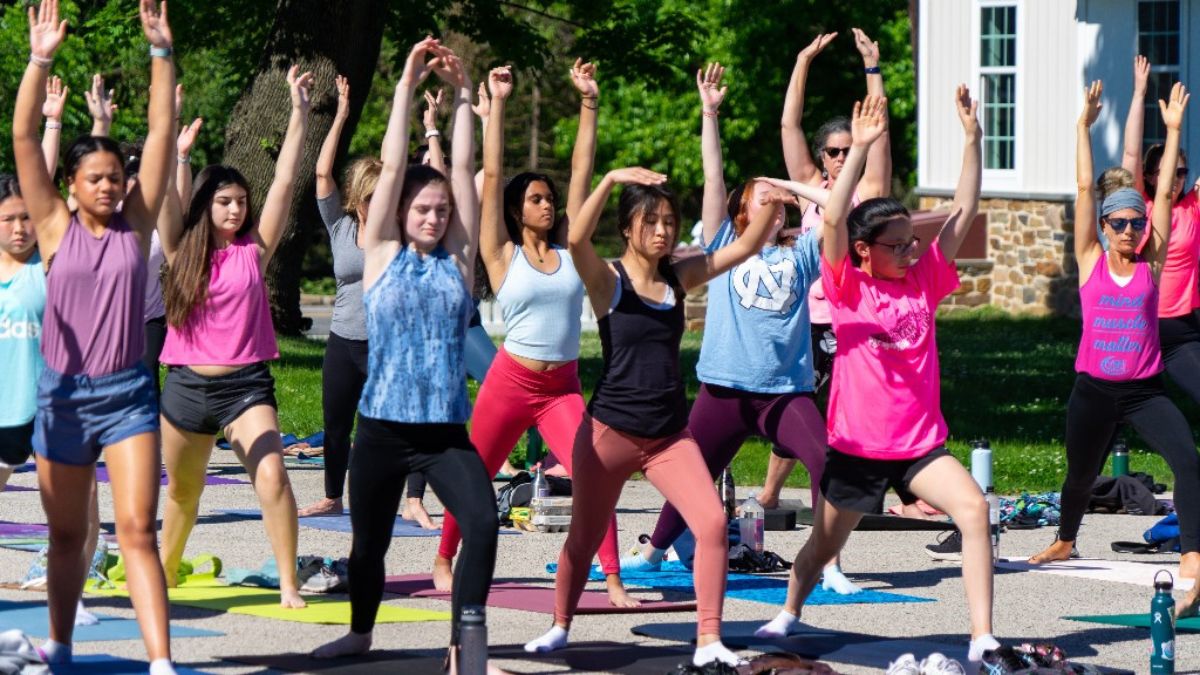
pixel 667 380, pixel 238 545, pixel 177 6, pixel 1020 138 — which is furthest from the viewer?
pixel 1020 138

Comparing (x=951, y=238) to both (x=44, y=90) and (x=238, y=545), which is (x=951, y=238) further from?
(x=238, y=545)

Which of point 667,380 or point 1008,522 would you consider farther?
point 1008,522

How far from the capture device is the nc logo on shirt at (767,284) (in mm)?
9586

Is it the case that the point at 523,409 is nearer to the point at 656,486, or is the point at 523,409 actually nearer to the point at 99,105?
the point at 656,486

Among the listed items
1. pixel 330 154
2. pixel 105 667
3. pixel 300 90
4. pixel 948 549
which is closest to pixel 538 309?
pixel 300 90

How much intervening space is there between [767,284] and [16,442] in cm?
345

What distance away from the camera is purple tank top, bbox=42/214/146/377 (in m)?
6.96

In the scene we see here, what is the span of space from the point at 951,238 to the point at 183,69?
3128 cm

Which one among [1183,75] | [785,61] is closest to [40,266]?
[1183,75]

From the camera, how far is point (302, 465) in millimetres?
15000

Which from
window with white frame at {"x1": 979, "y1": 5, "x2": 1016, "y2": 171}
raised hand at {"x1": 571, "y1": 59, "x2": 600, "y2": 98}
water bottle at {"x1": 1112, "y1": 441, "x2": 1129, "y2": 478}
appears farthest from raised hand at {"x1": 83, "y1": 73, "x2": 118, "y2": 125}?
window with white frame at {"x1": 979, "y1": 5, "x2": 1016, "y2": 171}

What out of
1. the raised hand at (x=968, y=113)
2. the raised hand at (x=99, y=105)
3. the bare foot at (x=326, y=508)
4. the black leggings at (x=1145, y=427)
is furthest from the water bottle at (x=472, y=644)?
the bare foot at (x=326, y=508)

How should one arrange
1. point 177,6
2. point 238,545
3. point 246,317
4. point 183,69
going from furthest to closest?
1. point 183,69
2. point 177,6
3. point 238,545
4. point 246,317

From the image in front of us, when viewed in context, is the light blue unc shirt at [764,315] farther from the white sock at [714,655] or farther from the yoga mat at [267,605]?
the white sock at [714,655]
